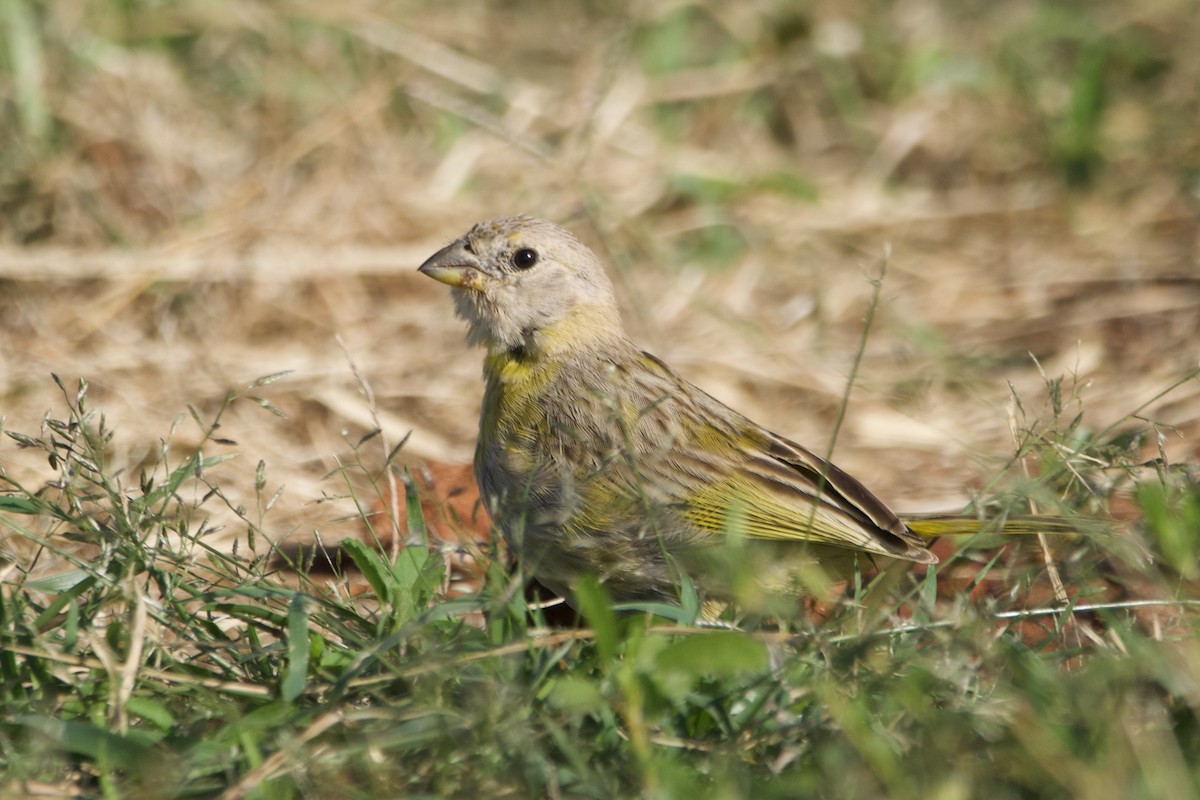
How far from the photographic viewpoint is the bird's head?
14.4 ft

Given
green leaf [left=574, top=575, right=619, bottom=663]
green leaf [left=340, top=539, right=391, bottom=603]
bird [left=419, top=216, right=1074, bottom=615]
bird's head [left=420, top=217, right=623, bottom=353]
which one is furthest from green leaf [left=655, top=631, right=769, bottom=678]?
bird's head [left=420, top=217, right=623, bottom=353]

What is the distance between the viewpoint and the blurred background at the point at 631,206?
5.36m

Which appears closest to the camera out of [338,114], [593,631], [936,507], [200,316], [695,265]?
[593,631]

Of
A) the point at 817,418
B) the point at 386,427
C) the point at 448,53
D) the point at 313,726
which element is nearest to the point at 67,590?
the point at 313,726

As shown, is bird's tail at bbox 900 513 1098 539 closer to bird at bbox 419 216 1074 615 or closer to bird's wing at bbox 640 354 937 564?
bird at bbox 419 216 1074 615

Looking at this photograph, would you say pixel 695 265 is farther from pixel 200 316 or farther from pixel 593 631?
pixel 593 631

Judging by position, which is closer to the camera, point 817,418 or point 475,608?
point 475,608

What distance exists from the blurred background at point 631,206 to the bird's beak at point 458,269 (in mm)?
893

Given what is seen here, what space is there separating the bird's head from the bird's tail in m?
1.23

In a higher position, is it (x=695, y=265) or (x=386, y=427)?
(x=695, y=265)

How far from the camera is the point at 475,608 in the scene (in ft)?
9.50

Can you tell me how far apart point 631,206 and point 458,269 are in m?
2.48

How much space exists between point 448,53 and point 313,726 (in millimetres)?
5625

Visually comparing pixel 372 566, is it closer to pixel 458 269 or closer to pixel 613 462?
pixel 613 462
